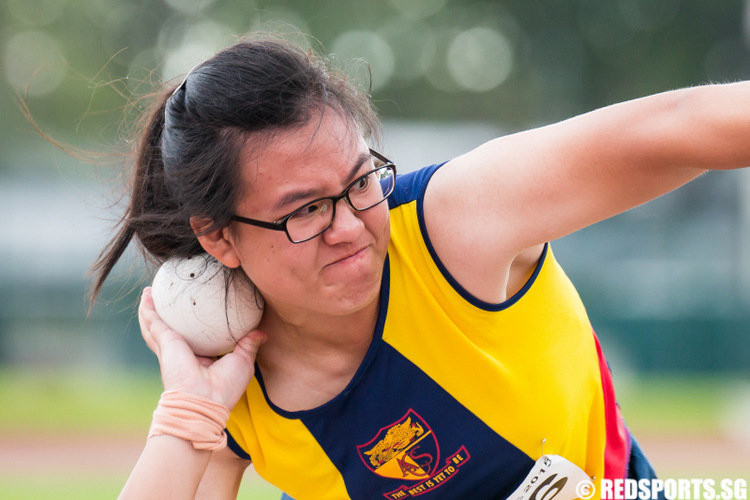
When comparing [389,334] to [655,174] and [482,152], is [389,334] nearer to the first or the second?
[482,152]

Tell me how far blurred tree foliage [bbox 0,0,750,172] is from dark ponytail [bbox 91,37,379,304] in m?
17.2

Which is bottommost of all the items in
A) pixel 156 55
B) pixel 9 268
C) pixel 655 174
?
pixel 655 174

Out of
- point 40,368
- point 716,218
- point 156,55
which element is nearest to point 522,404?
point 40,368

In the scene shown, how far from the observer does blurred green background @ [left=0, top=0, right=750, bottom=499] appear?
26.9ft

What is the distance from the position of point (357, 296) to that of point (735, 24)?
20789mm

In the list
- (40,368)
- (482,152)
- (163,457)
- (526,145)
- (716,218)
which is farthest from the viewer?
(716,218)

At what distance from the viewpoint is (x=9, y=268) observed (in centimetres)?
1112

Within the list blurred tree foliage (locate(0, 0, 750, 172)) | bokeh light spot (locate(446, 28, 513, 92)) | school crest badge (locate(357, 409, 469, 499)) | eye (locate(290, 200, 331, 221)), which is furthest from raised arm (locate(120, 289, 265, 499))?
bokeh light spot (locate(446, 28, 513, 92))

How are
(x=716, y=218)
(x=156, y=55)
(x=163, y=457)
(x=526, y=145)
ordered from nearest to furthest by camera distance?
(x=526, y=145), (x=163, y=457), (x=716, y=218), (x=156, y=55)

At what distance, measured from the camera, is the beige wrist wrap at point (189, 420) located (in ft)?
7.14

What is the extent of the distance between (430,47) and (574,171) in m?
20.8

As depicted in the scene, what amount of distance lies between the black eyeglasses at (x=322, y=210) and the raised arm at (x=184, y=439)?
1.64 feet

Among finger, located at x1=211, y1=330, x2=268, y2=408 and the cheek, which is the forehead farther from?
finger, located at x1=211, y1=330, x2=268, y2=408

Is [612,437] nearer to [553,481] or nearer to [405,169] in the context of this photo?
[553,481]
